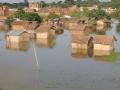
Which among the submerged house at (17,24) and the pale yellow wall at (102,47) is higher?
the submerged house at (17,24)

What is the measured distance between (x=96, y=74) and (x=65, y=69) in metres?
2.18

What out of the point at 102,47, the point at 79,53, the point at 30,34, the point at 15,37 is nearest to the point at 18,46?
the point at 15,37

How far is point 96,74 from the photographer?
20.1 metres

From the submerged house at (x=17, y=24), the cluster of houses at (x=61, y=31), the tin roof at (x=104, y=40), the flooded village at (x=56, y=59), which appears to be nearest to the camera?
the flooded village at (x=56, y=59)

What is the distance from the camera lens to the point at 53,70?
68.7 feet

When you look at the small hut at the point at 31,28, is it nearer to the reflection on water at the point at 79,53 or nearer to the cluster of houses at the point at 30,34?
the cluster of houses at the point at 30,34

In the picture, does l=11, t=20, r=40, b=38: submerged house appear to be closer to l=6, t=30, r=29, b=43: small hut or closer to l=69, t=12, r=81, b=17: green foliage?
l=6, t=30, r=29, b=43: small hut

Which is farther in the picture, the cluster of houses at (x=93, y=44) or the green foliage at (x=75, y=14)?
the green foliage at (x=75, y=14)

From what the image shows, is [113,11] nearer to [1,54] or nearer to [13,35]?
[13,35]

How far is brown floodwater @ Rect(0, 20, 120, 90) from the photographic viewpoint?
17.9m

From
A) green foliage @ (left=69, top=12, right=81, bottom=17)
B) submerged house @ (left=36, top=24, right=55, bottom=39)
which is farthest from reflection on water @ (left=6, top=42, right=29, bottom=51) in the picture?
green foliage @ (left=69, top=12, right=81, bottom=17)

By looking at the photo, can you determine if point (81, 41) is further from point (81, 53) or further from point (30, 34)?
point (30, 34)

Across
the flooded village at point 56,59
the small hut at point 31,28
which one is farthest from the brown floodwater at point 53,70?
the small hut at point 31,28

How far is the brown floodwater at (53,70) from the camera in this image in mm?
17891
